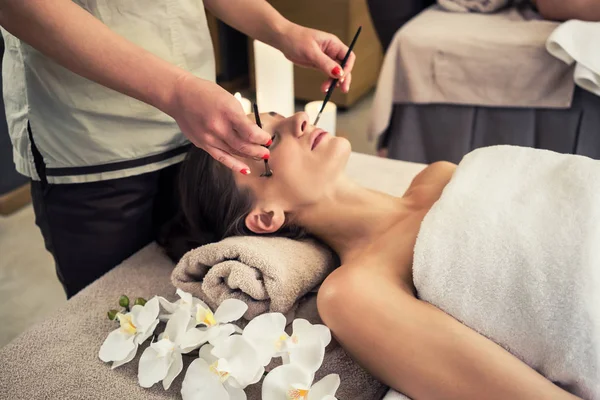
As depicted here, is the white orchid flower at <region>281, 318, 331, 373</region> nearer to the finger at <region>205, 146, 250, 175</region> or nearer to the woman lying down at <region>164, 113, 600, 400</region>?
the woman lying down at <region>164, 113, 600, 400</region>

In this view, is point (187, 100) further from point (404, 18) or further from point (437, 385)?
point (404, 18)

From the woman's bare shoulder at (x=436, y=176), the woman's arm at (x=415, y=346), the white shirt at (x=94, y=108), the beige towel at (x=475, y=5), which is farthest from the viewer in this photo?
the beige towel at (x=475, y=5)

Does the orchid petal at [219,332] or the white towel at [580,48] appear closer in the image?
the orchid petal at [219,332]

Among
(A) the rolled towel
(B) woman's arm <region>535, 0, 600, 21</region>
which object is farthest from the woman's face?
(B) woman's arm <region>535, 0, 600, 21</region>

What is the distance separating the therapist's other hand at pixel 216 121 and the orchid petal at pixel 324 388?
0.36 m

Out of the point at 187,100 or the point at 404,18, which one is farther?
the point at 404,18

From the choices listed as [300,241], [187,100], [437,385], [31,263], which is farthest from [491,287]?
[31,263]

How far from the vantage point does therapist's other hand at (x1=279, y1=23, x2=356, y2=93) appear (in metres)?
1.18

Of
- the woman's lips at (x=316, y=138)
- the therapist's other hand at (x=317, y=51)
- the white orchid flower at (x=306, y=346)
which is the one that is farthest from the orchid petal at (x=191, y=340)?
the therapist's other hand at (x=317, y=51)

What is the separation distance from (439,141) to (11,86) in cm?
150

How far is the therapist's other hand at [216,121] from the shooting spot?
798 millimetres

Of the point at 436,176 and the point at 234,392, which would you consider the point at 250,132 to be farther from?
the point at 436,176

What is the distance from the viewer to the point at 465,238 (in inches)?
35.7

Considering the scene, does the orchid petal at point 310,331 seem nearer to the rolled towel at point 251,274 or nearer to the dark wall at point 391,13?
the rolled towel at point 251,274
